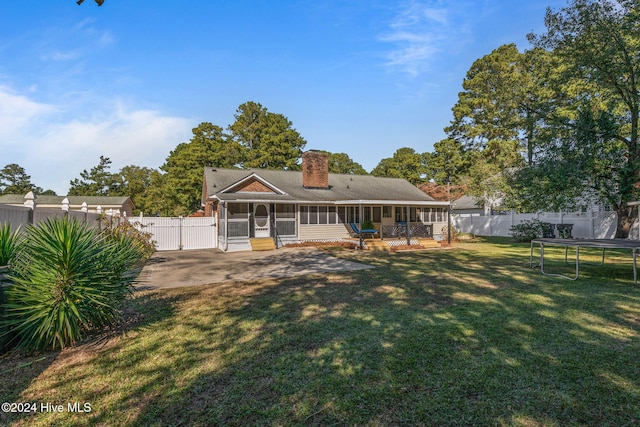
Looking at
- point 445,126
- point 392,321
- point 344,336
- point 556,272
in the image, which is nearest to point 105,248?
point 344,336

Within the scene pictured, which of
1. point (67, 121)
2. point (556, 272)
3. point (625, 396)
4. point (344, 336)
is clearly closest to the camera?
point (625, 396)

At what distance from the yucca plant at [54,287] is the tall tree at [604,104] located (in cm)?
1641

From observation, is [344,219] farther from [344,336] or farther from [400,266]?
[344,336]

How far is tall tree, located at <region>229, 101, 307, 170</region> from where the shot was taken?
1483 inches

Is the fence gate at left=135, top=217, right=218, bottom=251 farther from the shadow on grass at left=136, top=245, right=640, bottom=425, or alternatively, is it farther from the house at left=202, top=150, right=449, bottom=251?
the shadow on grass at left=136, top=245, right=640, bottom=425

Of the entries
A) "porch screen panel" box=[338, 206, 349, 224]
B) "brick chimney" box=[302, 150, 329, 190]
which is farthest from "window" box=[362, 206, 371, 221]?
"brick chimney" box=[302, 150, 329, 190]

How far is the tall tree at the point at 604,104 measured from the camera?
13531mm

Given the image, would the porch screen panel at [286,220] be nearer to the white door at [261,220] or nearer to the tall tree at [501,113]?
the white door at [261,220]

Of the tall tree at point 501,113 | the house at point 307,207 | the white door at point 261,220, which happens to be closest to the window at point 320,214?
the house at point 307,207

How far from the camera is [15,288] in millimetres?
3852

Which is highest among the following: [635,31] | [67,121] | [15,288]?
[635,31]

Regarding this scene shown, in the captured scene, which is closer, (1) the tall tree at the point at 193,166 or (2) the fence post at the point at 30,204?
(2) the fence post at the point at 30,204

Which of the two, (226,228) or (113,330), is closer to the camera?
(113,330)

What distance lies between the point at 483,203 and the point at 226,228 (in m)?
22.4
